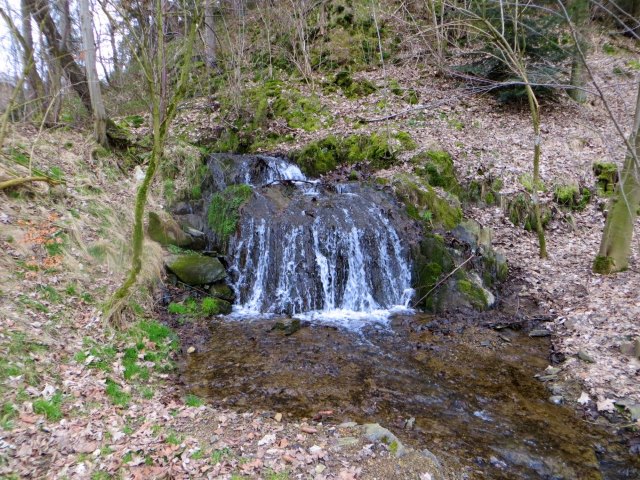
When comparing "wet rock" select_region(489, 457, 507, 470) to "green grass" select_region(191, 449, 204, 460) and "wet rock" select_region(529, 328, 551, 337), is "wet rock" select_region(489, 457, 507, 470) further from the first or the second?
"wet rock" select_region(529, 328, 551, 337)

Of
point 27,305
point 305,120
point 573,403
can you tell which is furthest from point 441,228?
point 27,305

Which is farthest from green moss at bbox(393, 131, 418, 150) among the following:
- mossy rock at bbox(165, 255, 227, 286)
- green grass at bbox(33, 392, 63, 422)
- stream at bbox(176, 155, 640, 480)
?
green grass at bbox(33, 392, 63, 422)

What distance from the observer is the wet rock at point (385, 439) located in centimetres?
397

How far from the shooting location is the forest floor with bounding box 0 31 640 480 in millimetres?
3609

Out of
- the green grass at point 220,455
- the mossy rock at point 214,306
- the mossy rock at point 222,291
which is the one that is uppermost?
the mossy rock at point 222,291

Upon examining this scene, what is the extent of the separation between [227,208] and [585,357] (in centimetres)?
773

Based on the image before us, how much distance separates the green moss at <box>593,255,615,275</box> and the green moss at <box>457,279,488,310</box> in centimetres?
235

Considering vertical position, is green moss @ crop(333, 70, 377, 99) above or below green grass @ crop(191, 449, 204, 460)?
above

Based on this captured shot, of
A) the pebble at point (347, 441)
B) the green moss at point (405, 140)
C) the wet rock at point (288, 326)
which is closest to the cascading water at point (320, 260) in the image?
the wet rock at point (288, 326)

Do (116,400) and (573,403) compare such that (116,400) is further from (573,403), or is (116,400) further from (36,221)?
(573,403)

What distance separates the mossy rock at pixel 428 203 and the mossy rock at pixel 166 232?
211 inches

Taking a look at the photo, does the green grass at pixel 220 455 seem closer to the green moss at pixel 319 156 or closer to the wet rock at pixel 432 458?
the wet rock at pixel 432 458

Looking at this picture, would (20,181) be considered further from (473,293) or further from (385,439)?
(473,293)

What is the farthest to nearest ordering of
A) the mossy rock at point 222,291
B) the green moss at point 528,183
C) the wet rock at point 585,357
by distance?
the green moss at point 528,183
the mossy rock at point 222,291
the wet rock at point 585,357
